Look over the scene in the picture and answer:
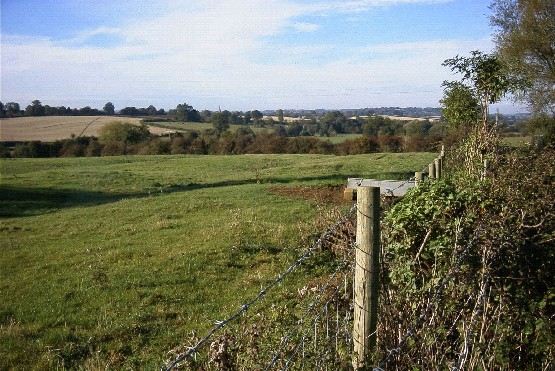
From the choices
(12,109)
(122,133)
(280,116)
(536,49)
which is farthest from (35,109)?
(536,49)

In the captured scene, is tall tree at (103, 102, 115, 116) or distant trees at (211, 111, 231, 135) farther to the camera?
tall tree at (103, 102, 115, 116)

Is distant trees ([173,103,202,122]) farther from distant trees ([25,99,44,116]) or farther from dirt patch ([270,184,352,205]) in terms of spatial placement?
dirt patch ([270,184,352,205])

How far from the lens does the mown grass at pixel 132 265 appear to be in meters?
7.19

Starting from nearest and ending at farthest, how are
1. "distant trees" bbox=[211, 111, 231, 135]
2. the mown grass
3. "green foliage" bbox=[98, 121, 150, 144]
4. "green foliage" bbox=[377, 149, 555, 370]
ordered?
"green foliage" bbox=[377, 149, 555, 370], the mown grass, "green foliage" bbox=[98, 121, 150, 144], "distant trees" bbox=[211, 111, 231, 135]

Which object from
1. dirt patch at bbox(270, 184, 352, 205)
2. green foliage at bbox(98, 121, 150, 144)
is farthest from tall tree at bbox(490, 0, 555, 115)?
green foliage at bbox(98, 121, 150, 144)

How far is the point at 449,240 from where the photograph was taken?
5.23 metres

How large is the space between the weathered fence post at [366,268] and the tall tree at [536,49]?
28.7 meters

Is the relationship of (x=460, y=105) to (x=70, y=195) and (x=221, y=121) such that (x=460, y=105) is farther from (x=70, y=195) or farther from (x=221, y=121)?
(x=221, y=121)

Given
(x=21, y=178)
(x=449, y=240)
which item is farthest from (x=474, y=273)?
(x=21, y=178)

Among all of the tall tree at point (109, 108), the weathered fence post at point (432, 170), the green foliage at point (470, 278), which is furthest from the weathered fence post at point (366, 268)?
the tall tree at point (109, 108)

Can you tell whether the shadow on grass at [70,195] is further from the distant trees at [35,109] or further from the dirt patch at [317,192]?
the distant trees at [35,109]

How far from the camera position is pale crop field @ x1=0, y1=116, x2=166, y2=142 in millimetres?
59625

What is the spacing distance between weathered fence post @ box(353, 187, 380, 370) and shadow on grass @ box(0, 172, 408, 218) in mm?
18921

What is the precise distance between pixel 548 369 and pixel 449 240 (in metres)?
1.61
